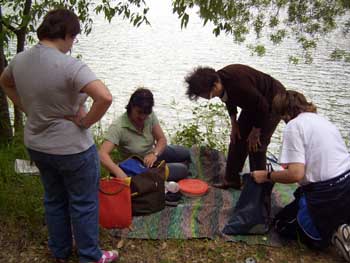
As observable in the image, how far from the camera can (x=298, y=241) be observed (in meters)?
2.54

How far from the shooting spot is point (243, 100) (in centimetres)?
289

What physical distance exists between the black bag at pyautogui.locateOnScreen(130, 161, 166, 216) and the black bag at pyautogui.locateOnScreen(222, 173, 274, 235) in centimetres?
54

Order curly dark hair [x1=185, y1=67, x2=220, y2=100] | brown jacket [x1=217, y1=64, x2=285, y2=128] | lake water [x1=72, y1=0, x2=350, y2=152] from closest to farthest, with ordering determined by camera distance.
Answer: curly dark hair [x1=185, y1=67, x2=220, y2=100], brown jacket [x1=217, y1=64, x2=285, y2=128], lake water [x1=72, y1=0, x2=350, y2=152]

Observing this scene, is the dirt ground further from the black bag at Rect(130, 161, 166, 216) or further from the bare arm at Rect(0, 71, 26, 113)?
the bare arm at Rect(0, 71, 26, 113)

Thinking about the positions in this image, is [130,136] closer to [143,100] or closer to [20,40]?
[143,100]

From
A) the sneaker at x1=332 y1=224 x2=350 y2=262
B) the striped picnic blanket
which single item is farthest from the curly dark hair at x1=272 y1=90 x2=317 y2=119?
the striped picnic blanket

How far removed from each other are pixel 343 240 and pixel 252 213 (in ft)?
1.87

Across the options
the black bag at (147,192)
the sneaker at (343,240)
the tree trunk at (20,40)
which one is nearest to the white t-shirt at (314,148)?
the sneaker at (343,240)

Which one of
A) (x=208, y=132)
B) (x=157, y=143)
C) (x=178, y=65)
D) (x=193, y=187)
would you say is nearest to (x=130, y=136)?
(x=157, y=143)

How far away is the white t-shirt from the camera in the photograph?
2.31 metres

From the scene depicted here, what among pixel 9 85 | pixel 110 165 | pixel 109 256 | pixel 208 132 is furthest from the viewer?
pixel 208 132

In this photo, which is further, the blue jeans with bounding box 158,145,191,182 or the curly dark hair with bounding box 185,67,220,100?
the blue jeans with bounding box 158,145,191,182

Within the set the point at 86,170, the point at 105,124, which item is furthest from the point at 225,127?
the point at 86,170

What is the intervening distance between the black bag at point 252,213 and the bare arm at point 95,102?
1.25m
